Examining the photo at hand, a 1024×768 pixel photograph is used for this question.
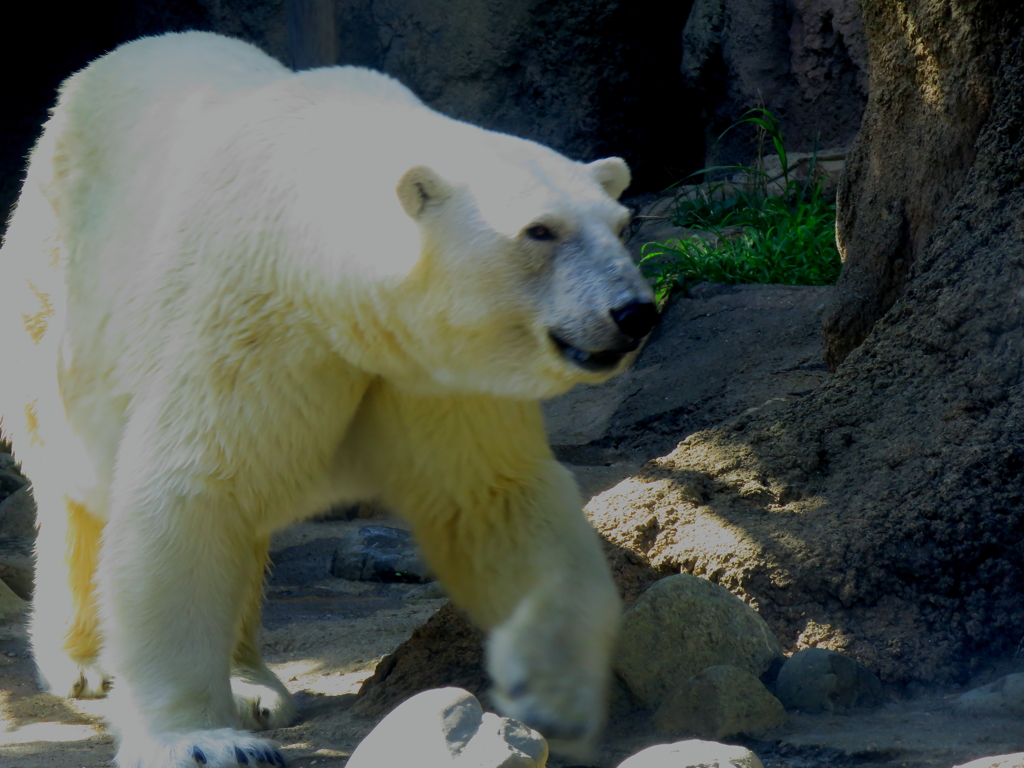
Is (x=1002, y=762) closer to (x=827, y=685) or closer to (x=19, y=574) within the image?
(x=827, y=685)

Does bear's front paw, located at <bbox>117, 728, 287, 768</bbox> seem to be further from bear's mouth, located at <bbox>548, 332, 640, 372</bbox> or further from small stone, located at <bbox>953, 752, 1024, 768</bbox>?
small stone, located at <bbox>953, 752, 1024, 768</bbox>

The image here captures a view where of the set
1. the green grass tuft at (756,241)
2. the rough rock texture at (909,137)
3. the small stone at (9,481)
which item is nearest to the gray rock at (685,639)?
the rough rock texture at (909,137)

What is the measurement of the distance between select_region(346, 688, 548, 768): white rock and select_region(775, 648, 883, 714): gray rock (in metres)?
0.73

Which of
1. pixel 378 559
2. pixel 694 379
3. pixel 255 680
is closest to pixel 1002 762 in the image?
pixel 255 680

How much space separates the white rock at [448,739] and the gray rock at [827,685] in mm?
733

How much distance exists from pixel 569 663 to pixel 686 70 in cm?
846

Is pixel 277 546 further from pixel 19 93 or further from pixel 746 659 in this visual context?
pixel 19 93

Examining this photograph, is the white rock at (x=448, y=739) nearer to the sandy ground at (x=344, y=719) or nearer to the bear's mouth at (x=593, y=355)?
the sandy ground at (x=344, y=719)

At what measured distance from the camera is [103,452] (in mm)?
3105

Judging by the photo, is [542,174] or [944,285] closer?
[542,174]

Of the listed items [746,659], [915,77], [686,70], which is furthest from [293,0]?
[746,659]

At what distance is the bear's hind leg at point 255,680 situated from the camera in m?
3.19

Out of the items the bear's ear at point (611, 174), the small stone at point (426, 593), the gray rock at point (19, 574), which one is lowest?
the small stone at point (426, 593)

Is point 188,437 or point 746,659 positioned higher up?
point 188,437
